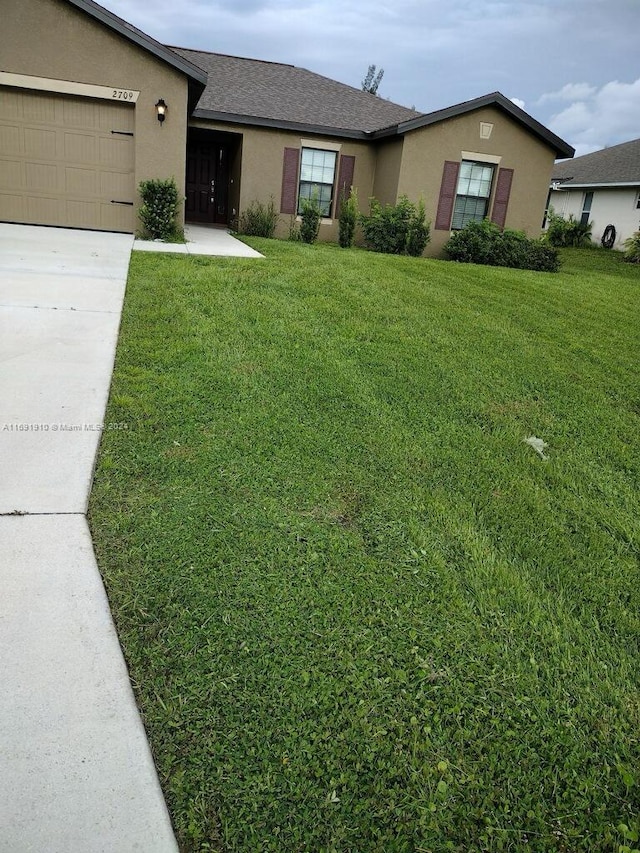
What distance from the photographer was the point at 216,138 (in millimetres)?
15945

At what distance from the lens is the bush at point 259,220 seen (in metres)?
14.3

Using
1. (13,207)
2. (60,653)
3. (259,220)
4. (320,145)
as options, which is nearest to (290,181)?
(320,145)

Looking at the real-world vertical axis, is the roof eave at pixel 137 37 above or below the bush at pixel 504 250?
above

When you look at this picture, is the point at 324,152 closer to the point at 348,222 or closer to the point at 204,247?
the point at 348,222

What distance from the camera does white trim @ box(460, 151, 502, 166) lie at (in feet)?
47.3

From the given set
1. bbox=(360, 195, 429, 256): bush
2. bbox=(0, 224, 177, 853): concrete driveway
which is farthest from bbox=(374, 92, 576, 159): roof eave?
bbox=(0, 224, 177, 853): concrete driveway

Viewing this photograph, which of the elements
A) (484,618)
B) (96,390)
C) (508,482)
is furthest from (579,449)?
(96,390)

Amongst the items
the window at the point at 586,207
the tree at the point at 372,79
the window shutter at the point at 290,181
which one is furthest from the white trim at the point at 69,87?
the tree at the point at 372,79

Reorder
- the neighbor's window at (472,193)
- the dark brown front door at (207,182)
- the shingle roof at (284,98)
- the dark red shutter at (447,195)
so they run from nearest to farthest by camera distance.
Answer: the shingle roof at (284,98) → the dark red shutter at (447,195) → the neighbor's window at (472,193) → the dark brown front door at (207,182)

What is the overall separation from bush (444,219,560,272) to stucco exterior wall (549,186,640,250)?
38.8 feet

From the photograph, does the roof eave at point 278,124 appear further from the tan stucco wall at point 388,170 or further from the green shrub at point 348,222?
the green shrub at point 348,222

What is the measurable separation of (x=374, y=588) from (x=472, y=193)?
14.1 m

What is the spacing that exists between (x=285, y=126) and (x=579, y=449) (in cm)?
1236

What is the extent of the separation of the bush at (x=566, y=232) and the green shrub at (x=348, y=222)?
11.9 m
